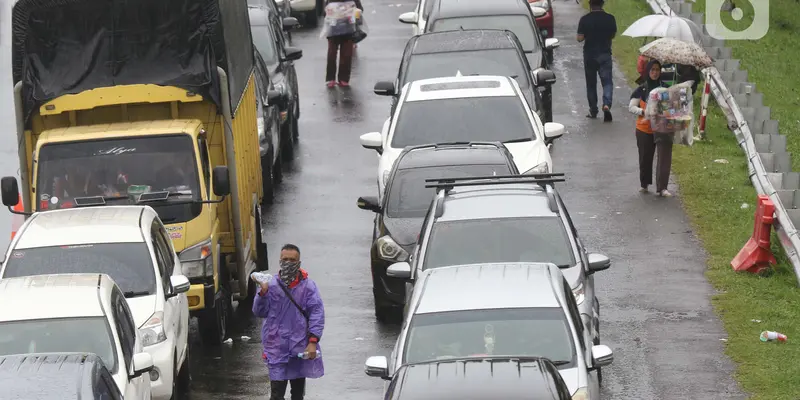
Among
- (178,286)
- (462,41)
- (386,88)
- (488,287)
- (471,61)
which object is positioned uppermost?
(488,287)

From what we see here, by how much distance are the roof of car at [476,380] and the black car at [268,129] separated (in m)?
11.2

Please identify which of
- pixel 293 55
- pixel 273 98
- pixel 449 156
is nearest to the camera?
pixel 449 156

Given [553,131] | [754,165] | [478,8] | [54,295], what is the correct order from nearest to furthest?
[54,295] < [553,131] < [754,165] < [478,8]

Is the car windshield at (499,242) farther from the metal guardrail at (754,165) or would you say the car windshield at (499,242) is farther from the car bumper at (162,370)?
the metal guardrail at (754,165)

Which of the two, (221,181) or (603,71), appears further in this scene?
(603,71)

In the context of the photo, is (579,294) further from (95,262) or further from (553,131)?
(553,131)

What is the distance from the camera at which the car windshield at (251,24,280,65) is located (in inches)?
981

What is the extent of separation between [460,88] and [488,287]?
866cm

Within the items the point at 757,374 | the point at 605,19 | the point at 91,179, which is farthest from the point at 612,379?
the point at 605,19

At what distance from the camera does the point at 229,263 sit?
16.6 m

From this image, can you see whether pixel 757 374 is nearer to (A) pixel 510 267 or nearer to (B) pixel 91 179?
(A) pixel 510 267

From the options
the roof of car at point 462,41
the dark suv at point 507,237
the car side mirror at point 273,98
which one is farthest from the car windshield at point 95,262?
the roof of car at point 462,41

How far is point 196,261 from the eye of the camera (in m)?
15.4

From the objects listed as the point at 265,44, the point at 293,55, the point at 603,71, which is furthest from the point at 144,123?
the point at 603,71
